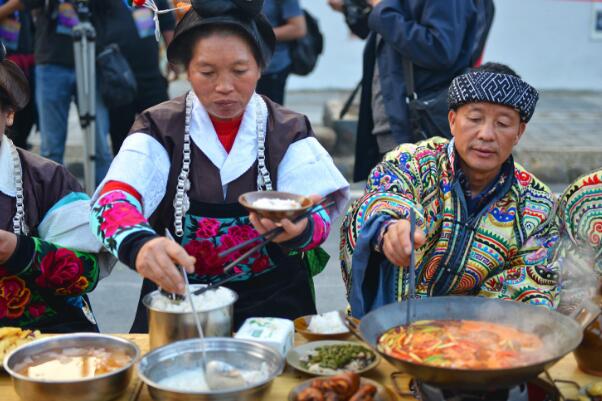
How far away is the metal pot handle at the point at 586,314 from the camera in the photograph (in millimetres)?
2143

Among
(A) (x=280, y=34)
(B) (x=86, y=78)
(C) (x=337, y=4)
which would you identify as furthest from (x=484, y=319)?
(B) (x=86, y=78)

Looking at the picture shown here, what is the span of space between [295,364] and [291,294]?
622mm

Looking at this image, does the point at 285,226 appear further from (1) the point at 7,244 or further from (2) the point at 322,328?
(1) the point at 7,244

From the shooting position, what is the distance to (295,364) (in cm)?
227

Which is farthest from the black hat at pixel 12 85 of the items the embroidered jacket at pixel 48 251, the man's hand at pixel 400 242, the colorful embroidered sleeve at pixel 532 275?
the colorful embroidered sleeve at pixel 532 275

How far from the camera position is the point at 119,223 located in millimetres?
2385

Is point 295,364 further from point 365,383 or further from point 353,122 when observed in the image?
point 353,122

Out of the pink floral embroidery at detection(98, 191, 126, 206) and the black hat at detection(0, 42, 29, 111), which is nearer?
the pink floral embroidery at detection(98, 191, 126, 206)

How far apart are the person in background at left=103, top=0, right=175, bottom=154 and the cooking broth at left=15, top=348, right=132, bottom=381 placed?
150 inches

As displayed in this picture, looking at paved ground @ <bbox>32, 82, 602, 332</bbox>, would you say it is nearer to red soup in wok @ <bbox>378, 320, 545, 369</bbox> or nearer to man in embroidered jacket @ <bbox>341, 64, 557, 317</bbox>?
man in embroidered jacket @ <bbox>341, 64, 557, 317</bbox>

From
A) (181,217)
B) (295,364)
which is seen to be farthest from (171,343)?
(181,217)

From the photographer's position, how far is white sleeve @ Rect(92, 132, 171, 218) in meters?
2.58

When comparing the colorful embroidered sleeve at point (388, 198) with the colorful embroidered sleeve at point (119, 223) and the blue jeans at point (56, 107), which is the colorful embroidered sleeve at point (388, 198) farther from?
the blue jeans at point (56, 107)

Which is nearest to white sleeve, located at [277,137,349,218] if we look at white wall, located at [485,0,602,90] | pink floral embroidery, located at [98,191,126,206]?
pink floral embroidery, located at [98,191,126,206]
